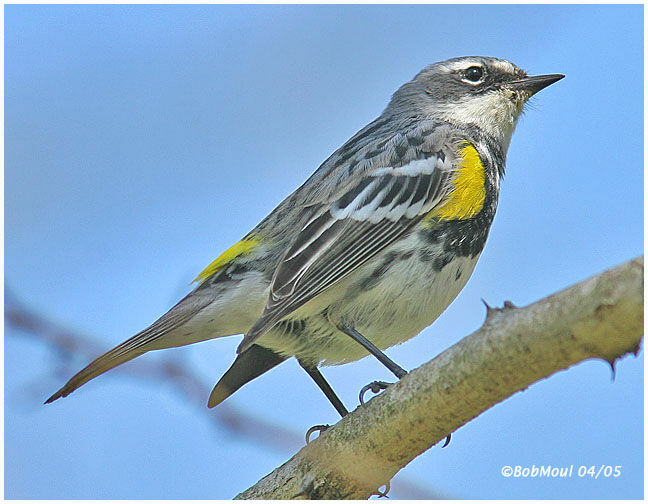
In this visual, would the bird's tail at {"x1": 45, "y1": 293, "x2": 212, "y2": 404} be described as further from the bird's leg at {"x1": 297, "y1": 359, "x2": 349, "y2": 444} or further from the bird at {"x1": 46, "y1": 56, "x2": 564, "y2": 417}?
the bird's leg at {"x1": 297, "y1": 359, "x2": 349, "y2": 444}

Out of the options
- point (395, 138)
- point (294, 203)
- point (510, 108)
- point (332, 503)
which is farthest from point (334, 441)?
point (510, 108)

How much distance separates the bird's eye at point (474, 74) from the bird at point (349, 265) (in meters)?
0.99

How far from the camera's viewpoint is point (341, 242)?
5.30 metres

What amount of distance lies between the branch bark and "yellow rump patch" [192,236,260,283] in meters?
1.75

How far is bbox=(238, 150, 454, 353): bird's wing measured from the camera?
5027 mm

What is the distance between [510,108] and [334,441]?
375 centimetres

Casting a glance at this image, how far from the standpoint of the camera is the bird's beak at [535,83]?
6.79 meters

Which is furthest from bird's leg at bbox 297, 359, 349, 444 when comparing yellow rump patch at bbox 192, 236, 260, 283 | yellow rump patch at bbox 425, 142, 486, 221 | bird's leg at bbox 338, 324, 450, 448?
yellow rump patch at bbox 425, 142, 486, 221

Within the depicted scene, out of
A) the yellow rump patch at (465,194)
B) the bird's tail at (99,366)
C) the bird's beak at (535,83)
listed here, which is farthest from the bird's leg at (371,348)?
the bird's beak at (535,83)

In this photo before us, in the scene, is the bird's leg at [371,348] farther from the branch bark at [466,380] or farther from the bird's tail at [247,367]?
the branch bark at [466,380]

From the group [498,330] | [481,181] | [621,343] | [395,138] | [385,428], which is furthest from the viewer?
[395,138]

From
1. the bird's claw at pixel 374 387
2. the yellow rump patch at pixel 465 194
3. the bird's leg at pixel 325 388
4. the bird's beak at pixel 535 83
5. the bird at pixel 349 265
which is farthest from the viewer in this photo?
the bird's beak at pixel 535 83

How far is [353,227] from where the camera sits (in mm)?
5395

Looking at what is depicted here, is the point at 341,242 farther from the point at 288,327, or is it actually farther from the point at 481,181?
the point at 481,181
